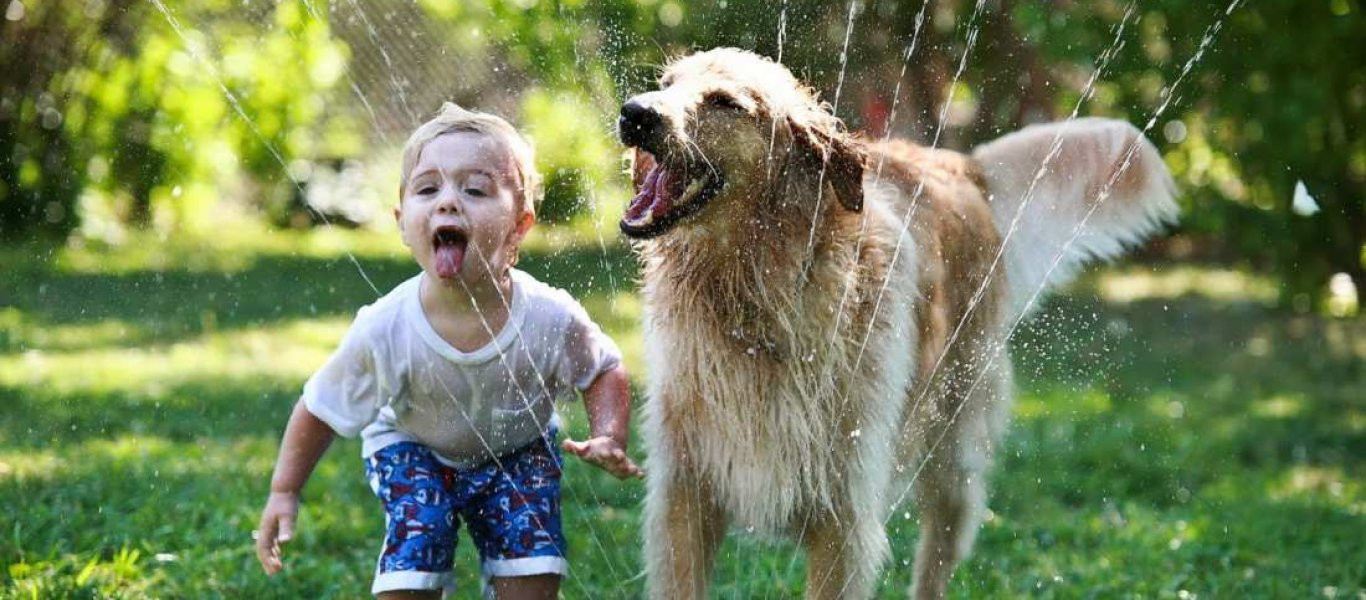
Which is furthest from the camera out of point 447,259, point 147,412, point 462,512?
point 147,412

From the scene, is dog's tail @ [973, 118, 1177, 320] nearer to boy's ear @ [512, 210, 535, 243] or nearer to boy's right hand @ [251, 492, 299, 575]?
boy's ear @ [512, 210, 535, 243]

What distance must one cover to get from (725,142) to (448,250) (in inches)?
24.0

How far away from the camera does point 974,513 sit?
462 centimetres

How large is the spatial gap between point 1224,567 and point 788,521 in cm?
191

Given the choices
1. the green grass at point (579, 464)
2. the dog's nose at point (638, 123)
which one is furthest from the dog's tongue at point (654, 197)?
the green grass at point (579, 464)

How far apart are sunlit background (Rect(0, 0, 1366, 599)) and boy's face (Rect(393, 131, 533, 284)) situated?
0.79 m

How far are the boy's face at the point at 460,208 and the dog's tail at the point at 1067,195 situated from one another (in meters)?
1.93

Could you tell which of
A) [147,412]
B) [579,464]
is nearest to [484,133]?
[579,464]

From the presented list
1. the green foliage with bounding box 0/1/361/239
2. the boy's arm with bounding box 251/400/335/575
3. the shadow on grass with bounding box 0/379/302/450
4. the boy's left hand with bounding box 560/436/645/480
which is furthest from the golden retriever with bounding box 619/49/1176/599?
the green foliage with bounding box 0/1/361/239

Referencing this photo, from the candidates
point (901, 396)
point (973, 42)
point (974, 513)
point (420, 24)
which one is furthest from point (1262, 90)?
point (901, 396)

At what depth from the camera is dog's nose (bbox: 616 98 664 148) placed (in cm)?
314

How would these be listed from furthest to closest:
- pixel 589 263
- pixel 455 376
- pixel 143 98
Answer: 1. pixel 143 98
2. pixel 589 263
3. pixel 455 376

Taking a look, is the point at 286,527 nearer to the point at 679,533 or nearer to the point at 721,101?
the point at 679,533

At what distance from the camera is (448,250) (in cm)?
328
